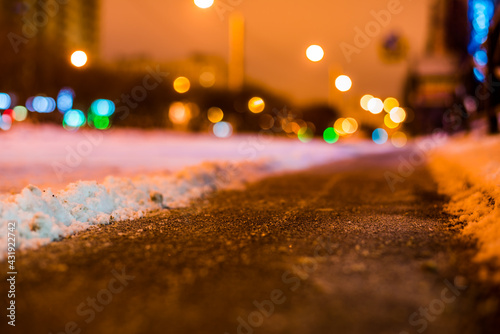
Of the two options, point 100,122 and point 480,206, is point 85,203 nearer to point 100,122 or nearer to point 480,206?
point 480,206

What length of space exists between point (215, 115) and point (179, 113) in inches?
553

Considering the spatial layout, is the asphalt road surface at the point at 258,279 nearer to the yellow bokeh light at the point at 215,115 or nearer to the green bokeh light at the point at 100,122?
the green bokeh light at the point at 100,122

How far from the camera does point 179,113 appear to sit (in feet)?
180

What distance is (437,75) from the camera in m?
69.1

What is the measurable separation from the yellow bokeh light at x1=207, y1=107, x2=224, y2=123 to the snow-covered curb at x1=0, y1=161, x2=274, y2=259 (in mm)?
57076

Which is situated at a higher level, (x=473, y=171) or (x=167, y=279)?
(x=473, y=171)

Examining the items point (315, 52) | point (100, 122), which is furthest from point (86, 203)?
point (100, 122)

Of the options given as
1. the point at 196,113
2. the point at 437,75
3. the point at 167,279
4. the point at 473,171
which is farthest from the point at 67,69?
the point at 437,75

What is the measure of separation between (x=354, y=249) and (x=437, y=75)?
71.5m

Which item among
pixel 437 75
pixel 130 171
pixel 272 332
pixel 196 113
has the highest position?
pixel 437 75

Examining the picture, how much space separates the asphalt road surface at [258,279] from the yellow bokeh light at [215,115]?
2388 inches

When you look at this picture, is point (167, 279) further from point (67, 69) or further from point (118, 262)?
point (67, 69)

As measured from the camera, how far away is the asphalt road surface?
2.89m

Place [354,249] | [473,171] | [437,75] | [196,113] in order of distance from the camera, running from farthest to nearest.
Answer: [437,75], [196,113], [473,171], [354,249]
